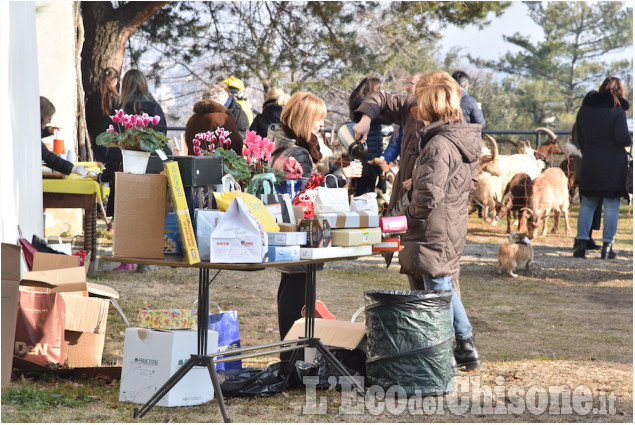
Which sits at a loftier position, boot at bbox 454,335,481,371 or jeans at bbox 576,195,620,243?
jeans at bbox 576,195,620,243

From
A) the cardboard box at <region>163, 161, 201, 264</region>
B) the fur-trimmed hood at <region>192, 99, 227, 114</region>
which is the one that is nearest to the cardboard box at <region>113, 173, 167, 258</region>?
the cardboard box at <region>163, 161, 201, 264</region>

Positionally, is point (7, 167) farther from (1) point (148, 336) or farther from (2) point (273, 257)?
(2) point (273, 257)

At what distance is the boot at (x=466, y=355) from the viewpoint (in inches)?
193

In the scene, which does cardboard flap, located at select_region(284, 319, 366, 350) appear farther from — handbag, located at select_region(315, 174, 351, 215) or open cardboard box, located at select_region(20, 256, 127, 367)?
open cardboard box, located at select_region(20, 256, 127, 367)

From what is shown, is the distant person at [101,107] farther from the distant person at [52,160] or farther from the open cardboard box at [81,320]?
the open cardboard box at [81,320]

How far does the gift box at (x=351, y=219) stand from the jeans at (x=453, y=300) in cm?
67

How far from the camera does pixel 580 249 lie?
10.2 metres

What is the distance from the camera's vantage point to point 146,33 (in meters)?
14.8

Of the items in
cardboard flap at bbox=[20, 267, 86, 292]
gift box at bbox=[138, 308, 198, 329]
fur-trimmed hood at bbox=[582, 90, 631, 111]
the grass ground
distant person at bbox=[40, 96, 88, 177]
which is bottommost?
the grass ground

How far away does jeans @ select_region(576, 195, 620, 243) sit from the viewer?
1004 centimetres

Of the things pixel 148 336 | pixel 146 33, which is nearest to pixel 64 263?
pixel 148 336

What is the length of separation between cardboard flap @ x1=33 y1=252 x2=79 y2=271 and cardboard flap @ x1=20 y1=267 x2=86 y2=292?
19 cm

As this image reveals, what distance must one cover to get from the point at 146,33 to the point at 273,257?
12.0m

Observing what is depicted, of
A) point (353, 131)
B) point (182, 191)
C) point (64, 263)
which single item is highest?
point (353, 131)
